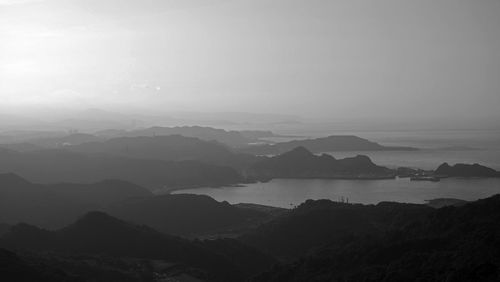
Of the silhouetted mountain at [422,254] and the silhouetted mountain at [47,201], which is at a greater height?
the silhouetted mountain at [422,254]

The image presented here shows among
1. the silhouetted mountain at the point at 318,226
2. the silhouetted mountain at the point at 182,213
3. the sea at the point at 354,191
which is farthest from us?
the sea at the point at 354,191

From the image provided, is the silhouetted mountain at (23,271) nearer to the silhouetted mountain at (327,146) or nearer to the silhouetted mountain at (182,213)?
the silhouetted mountain at (182,213)

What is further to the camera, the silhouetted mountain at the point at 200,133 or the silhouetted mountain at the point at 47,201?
the silhouetted mountain at the point at 200,133

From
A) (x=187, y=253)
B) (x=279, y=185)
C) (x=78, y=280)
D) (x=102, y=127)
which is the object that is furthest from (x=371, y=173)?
(x=102, y=127)

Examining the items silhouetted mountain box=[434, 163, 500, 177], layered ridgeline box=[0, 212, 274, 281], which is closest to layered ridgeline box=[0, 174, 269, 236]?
layered ridgeline box=[0, 212, 274, 281]

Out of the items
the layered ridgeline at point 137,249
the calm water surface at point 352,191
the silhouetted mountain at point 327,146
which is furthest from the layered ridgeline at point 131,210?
the silhouetted mountain at point 327,146

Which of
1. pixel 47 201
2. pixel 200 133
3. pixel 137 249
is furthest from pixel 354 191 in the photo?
pixel 200 133

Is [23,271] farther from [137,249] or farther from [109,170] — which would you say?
[109,170]

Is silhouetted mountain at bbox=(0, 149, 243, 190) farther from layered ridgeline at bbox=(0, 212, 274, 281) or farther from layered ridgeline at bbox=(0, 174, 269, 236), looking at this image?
layered ridgeline at bbox=(0, 212, 274, 281)
